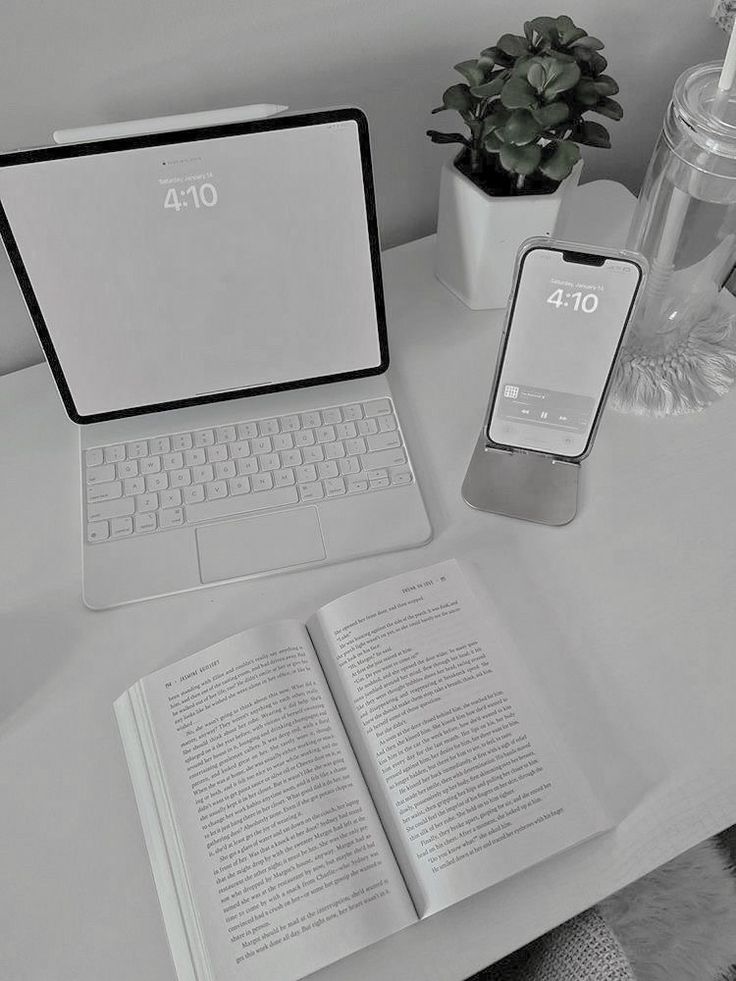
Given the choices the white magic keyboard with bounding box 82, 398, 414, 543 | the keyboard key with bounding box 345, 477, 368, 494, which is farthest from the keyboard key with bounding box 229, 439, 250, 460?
the keyboard key with bounding box 345, 477, 368, 494

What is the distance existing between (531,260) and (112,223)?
0.36m

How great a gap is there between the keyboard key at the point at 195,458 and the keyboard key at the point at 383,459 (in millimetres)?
155

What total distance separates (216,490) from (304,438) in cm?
10

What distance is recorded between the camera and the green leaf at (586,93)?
721mm

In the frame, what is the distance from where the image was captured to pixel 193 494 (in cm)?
74

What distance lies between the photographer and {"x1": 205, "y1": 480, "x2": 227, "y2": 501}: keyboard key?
74 cm

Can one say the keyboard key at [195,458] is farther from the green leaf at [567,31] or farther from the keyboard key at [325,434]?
the green leaf at [567,31]

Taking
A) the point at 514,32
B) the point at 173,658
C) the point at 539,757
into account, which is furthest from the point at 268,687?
the point at 514,32

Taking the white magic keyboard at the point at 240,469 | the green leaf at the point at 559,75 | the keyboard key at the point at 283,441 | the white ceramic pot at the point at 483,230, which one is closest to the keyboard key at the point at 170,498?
the white magic keyboard at the point at 240,469

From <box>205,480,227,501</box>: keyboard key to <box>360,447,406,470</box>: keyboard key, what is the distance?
134 millimetres

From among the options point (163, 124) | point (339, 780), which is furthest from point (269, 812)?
point (163, 124)

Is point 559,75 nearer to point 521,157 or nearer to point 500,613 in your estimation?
point 521,157

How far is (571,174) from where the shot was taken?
0.80 metres

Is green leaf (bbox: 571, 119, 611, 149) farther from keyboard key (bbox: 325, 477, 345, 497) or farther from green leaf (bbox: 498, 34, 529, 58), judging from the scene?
keyboard key (bbox: 325, 477, 345, 497)
